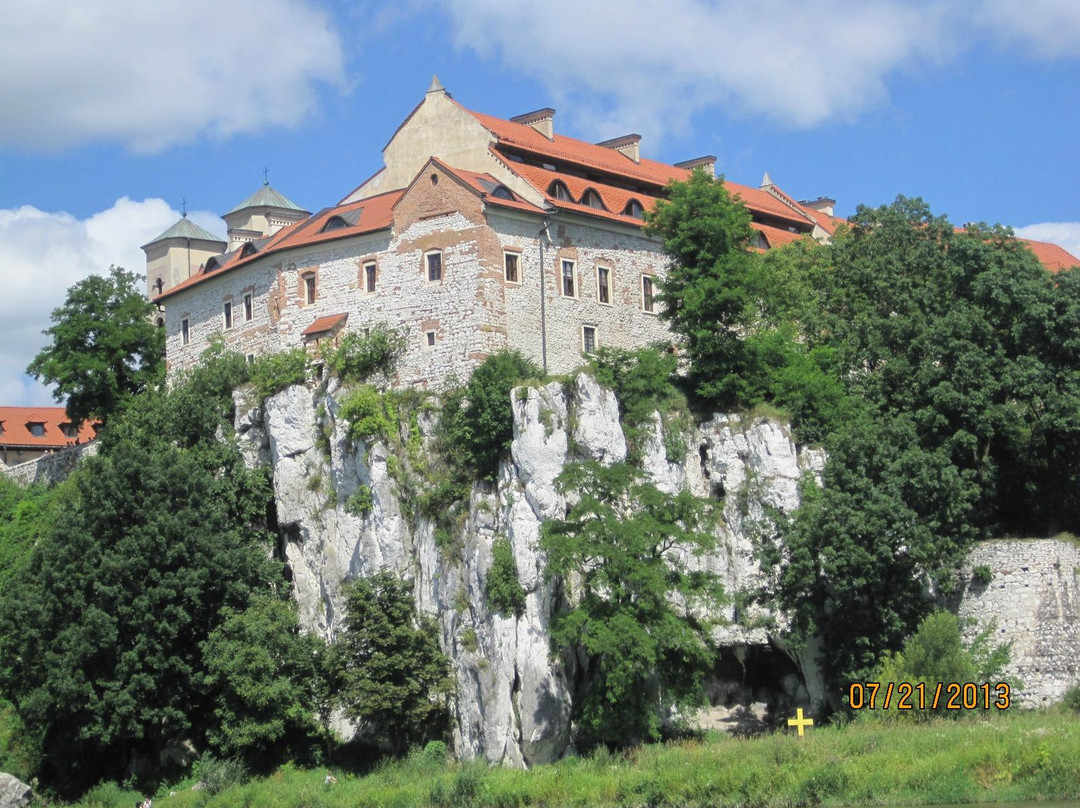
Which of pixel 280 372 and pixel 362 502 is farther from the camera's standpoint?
pixel 280 372

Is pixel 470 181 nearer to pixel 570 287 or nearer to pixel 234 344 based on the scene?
pixel 570 287

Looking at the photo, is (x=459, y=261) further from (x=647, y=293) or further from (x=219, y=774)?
(x=219, y=774)

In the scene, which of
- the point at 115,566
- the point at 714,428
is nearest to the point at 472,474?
the point at 714,428

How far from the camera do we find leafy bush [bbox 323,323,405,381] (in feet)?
185

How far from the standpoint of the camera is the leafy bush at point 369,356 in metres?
56.4

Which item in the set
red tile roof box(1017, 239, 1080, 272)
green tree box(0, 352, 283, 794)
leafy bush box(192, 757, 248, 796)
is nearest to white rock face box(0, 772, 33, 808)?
green tree box(0, 352, 283, 794)

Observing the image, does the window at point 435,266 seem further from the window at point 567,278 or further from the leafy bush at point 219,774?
the leafy bush at point 219,774

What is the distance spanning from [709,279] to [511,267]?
703cm

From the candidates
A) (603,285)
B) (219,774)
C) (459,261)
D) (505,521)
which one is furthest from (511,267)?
(219,774)

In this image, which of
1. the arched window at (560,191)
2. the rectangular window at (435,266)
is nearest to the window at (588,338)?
the arched window at (560,191)

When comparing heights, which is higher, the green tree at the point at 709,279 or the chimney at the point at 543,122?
the chimney at the point at 543,122

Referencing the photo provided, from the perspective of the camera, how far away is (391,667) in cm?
4956

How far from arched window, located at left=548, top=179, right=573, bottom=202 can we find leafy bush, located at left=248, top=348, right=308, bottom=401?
10845 mm

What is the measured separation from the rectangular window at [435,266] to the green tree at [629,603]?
1119 cm
